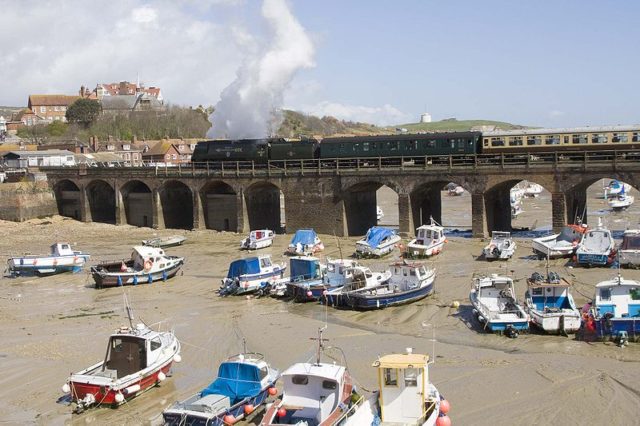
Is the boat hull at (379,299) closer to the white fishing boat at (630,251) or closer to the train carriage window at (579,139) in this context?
the white fishing boat at (630,251)

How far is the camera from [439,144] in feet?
173

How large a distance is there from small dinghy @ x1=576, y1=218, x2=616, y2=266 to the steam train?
40.5 ft

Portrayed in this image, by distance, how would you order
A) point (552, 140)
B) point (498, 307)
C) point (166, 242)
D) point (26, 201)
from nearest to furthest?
1. point (498, 307)
2. point (552, 140)
3. point (166, 242)
4. point (26, 201)

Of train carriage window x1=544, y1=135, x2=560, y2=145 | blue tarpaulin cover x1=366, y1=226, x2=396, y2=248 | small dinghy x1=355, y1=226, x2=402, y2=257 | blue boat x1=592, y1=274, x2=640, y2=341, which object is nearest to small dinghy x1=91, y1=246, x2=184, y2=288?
small dinghy x1=355, y1=226, x2=402, y2=257

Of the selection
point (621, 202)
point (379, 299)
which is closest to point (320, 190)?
point (379, 299)

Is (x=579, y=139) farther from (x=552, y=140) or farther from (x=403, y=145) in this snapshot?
(x=403, y=145)

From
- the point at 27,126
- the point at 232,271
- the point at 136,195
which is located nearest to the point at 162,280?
the point at 232,271

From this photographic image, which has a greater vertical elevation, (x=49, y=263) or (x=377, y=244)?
(x=377, y=244)

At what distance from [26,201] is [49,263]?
30.9 metres

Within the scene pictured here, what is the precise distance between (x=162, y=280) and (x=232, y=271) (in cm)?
637

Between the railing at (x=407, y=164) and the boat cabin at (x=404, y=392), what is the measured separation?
3030 cm

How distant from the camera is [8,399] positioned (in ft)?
72.3

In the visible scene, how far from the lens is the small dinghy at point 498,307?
2642cm

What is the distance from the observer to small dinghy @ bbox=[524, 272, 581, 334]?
2572 cm
